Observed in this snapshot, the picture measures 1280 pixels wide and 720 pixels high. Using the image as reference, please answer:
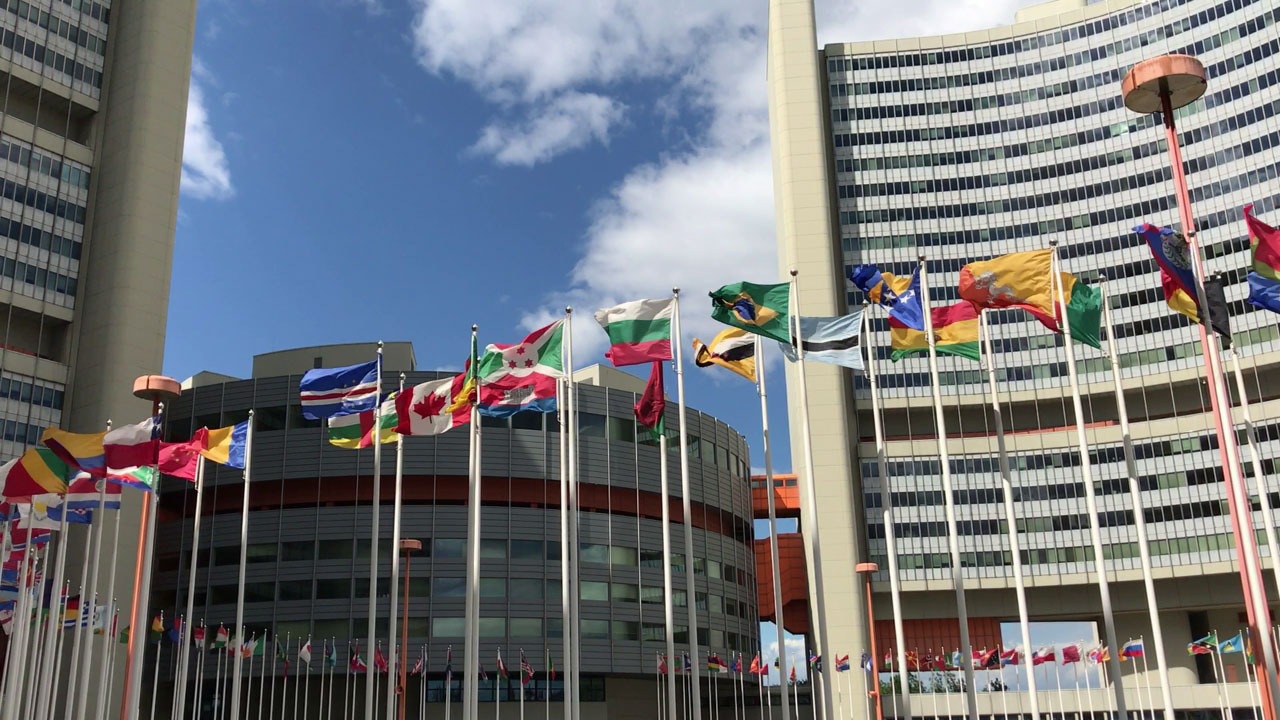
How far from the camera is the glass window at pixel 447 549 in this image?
242 feet

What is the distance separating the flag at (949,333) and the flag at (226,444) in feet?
76.0

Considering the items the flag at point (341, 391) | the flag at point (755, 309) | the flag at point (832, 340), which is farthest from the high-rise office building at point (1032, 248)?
the flag at point (755, 309)

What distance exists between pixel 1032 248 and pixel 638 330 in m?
80.7

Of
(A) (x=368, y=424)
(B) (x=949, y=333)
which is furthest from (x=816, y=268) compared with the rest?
(A) (x=368, y=424)

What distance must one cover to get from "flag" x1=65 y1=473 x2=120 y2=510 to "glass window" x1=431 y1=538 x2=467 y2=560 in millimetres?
31354

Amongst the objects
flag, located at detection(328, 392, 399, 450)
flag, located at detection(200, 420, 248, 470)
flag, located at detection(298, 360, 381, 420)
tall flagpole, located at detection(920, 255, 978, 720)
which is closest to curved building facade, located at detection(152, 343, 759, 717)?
flag, located at detection(200, 420, 248, 470)

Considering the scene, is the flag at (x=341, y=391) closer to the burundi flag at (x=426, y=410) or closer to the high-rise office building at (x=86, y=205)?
the burundi flag at (x=426, y=410)

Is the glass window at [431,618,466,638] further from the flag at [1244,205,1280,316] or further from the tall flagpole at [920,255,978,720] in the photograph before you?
the flag at [1244,205,1280,316]

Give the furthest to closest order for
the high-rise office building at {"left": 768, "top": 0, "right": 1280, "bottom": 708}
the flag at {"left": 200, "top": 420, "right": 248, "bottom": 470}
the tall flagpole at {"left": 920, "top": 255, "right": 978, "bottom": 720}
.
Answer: the high-rise office building at {"left": 768, "top": 0, "right": 1280, "bottom": 708} → the flag at {"left": 200, "top": 420, "right": 248, "bottom": 470} → the tall flagpole at {"left": 920, "top": 255, "right": 978, "bottom": 720}

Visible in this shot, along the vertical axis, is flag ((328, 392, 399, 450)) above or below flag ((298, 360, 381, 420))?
below

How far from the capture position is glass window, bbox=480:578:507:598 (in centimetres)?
7294

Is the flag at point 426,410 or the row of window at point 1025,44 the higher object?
the row of window at point 1025,44

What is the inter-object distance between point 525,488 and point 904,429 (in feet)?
148

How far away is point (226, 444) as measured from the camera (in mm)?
38906
